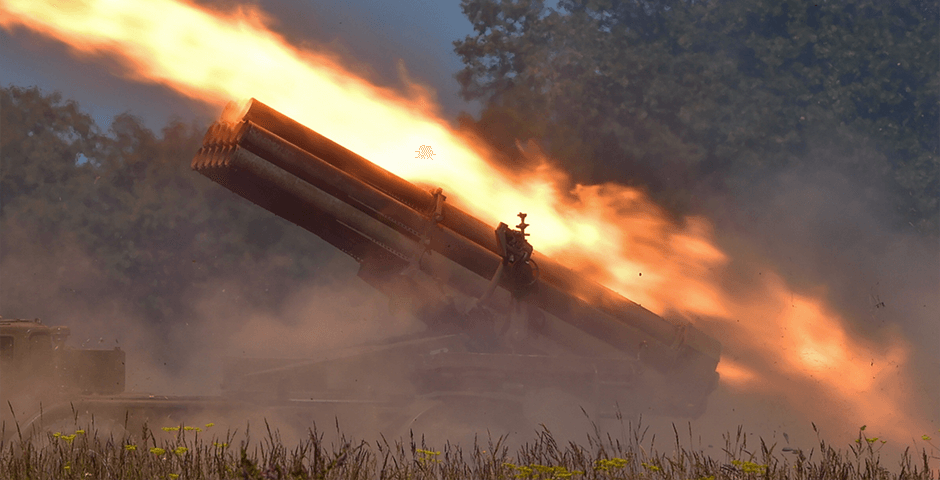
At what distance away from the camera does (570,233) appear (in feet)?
45.6

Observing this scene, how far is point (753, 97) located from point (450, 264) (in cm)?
1362

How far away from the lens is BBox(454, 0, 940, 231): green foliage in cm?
2292

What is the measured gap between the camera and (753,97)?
75.9 ft

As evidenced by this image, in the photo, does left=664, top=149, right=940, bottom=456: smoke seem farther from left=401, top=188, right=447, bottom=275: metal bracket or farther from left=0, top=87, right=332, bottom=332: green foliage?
left=0, top=87, right=332, bottom=332: green foliage

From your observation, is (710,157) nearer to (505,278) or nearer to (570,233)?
(570,233)

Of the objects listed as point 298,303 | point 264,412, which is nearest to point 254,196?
point 264,412

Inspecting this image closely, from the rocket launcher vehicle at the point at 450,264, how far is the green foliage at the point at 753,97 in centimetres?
1110

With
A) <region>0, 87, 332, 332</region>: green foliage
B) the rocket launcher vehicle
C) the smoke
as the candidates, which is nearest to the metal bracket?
the rocket launcher vehicle

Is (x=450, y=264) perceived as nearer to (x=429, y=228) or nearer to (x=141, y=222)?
(x=429, y=228)

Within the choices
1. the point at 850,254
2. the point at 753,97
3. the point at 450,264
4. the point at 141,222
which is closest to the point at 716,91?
the point at 753,97

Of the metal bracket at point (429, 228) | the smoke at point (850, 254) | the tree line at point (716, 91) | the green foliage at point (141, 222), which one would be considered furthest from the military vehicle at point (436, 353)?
the green foliage at point (141, 222)

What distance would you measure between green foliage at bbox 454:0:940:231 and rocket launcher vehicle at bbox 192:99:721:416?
1110 cm

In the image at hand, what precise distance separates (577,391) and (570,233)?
241cm

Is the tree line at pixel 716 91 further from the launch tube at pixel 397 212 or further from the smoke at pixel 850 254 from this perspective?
the launch tube at pixel 397 212
